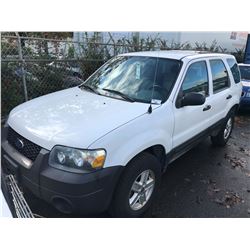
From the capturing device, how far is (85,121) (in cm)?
261

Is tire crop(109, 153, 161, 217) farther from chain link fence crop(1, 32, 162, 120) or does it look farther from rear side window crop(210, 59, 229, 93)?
chain link fence crop(1, 32, 162, 120)

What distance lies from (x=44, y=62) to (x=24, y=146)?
3754mm

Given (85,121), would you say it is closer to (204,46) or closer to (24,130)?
(24,130)

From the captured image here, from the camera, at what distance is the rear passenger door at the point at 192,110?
3.28 metres

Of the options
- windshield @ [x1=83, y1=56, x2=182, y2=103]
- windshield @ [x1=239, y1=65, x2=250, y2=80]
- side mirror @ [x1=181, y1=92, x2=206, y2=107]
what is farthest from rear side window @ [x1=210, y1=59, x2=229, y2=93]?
windshield @ [x1=239, y1=65, x2=250, y2=80]

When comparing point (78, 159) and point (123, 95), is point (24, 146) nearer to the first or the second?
point (78, 159)

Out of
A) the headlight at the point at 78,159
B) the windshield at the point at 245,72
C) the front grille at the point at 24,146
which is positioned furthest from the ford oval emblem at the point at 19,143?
the windshield at the point at 245,72

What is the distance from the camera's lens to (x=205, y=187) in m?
3.71

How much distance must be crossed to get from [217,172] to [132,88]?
2008 mm

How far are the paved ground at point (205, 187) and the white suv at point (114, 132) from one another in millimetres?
464

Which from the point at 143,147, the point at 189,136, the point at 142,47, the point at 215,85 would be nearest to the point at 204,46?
the point at 142,47

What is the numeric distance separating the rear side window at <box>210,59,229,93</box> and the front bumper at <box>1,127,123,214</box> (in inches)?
100.0

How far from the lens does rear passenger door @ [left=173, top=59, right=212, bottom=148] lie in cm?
328

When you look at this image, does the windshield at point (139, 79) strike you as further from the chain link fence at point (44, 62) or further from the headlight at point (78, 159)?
the chain link fence at point (44, 62)
